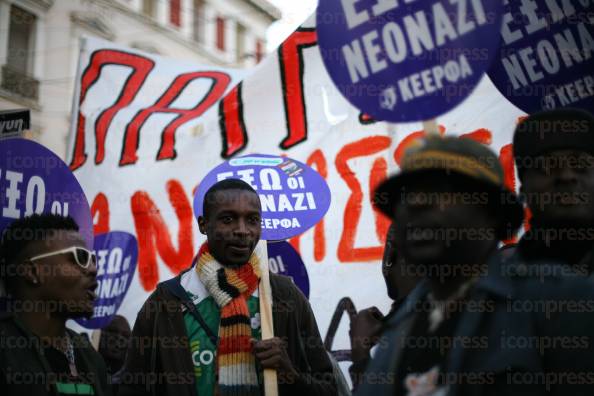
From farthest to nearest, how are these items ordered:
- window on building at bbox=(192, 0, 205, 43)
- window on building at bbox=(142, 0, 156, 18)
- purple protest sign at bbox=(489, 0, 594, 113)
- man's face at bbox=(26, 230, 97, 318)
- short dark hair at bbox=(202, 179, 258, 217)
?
1. window on building at bbox=(192, 0, 205, 43)
2. window on building at bbox=(142, 0, 156, 18)
3. short dark hair at bbox=(202, 179, 258, 217)
4. purple protest sign at bbox=(489, 0, 594, 113)
5. man's face at bbox=(26, 230, 97, 318)

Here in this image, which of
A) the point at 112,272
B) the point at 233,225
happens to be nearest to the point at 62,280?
the point at 233,225

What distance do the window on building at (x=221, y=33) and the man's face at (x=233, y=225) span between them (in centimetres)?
2263

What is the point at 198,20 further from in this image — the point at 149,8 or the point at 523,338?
the point at 523,338

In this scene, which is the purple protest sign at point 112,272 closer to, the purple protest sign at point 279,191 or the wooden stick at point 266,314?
the purple protest sign at point 279,191

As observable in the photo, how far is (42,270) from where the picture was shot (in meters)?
2.55

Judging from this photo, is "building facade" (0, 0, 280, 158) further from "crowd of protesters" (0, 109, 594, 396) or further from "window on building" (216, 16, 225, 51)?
"crowd of protesters" (0, 109, 594, 396)

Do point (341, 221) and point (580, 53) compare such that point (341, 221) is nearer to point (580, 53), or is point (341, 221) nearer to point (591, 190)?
point (580, 53)

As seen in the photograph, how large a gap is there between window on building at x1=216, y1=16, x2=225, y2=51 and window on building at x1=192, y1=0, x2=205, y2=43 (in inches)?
24.7

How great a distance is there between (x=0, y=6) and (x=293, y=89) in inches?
506

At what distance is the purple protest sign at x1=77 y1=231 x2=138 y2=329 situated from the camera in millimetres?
5344

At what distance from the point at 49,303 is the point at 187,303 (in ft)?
1.74

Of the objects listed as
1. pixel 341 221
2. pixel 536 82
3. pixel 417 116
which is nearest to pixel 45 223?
pixel 417 116

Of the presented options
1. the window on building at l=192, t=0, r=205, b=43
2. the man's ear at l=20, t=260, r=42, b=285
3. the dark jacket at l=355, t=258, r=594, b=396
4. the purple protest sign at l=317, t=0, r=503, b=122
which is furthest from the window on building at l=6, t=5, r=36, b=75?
the dark jacket at l=355, t=258, r=594, b=396

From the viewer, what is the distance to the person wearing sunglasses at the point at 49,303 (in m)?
2.39
